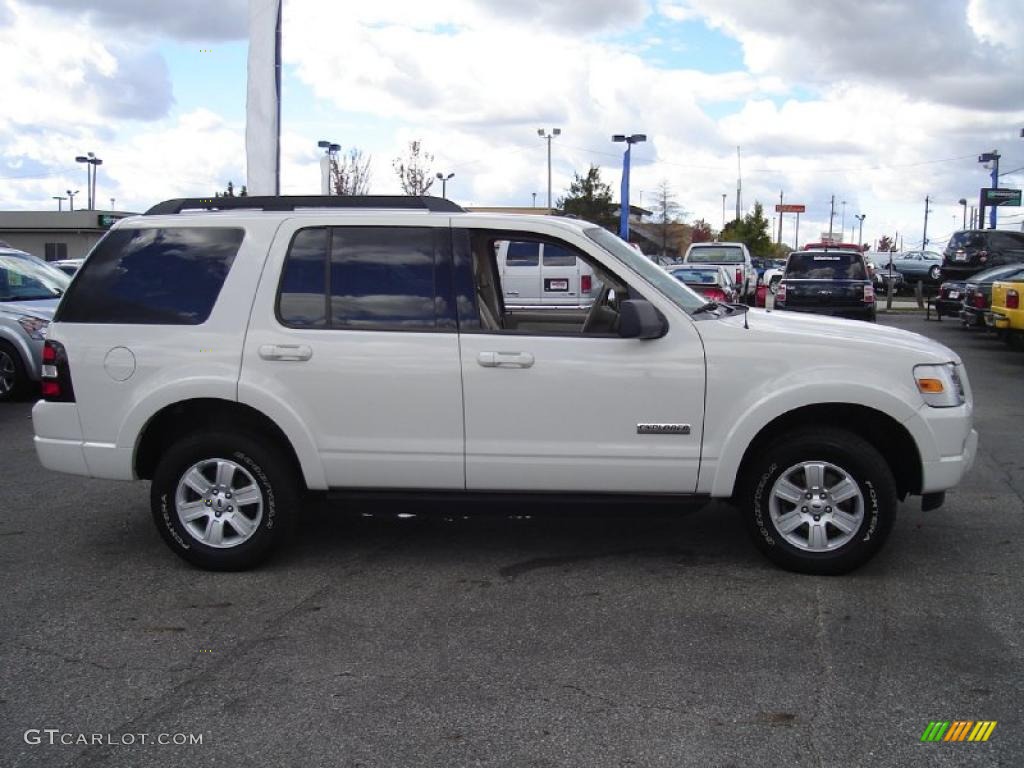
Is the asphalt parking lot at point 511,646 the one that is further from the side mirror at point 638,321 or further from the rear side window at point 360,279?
the rear side window at point 360,279

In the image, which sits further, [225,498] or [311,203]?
[311,203]

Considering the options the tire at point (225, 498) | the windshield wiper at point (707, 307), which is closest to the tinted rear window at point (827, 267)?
the windshield wiper at point (707, 307)

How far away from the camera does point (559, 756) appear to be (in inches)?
138

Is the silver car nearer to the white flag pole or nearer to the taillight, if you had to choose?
the white flag pole

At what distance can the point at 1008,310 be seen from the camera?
14977 mm

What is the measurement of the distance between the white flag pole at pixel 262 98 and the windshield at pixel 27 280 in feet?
9.04

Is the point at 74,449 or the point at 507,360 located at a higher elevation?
the point at 507,360

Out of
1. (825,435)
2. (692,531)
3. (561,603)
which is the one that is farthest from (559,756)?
(692,531)

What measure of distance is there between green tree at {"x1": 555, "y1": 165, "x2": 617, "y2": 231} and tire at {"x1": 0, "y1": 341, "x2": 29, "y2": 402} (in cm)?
6068

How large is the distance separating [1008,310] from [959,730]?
1285 centimetres

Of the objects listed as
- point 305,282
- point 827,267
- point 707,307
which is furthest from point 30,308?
point 827,267

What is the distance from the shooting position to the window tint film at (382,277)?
17.6 feet

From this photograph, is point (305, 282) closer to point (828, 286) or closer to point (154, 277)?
point (154, 277)

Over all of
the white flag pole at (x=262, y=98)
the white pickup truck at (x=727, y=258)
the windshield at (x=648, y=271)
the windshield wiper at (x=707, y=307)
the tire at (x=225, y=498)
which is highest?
the white flag pole at (x=262, y=98)
